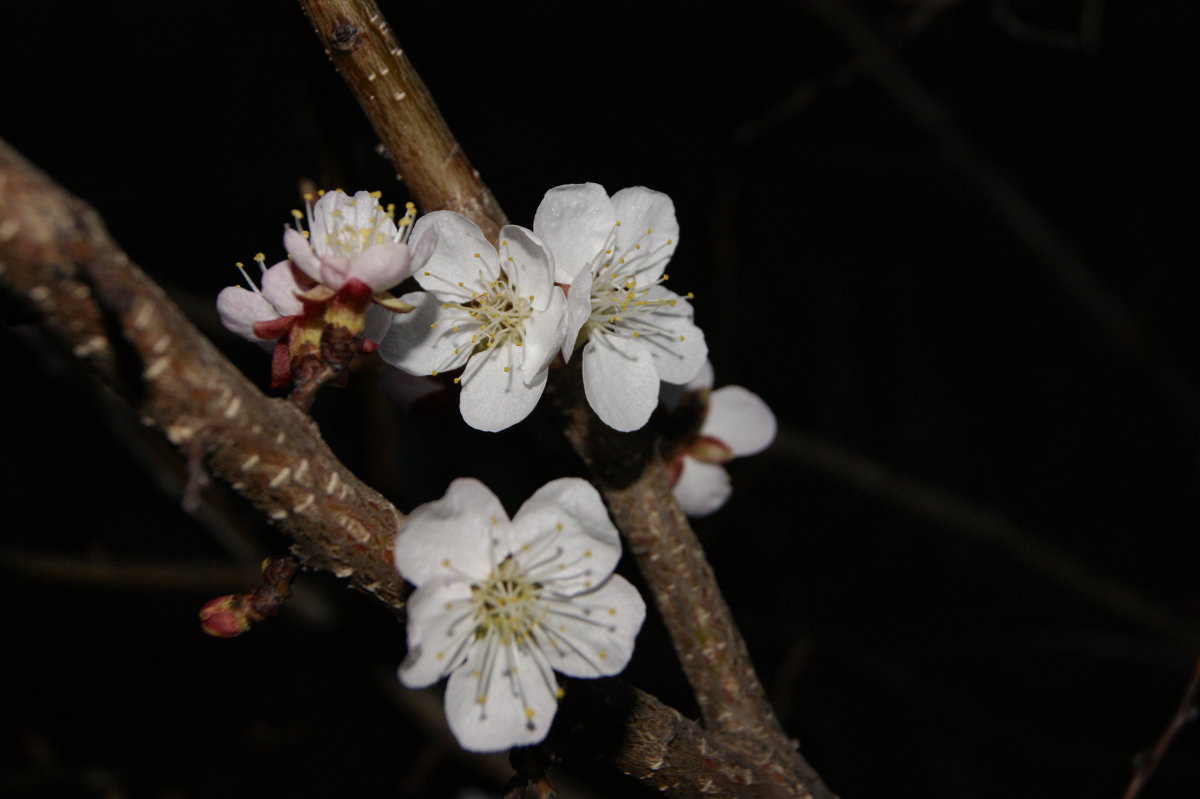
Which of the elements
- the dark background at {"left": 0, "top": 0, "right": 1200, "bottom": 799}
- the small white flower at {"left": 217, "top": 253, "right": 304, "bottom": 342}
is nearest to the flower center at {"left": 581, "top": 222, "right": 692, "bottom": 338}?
the small white flower at {"left": 217, "top": 253, "right": 304, "bottom": 342}

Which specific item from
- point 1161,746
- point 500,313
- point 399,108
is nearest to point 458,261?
point 500,313

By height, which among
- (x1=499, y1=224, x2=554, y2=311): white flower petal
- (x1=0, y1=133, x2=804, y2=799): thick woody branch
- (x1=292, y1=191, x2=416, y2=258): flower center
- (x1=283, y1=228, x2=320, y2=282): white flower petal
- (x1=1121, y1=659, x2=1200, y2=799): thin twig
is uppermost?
(x1=1121, y1=659, x2=1200, y2=799): thin twig

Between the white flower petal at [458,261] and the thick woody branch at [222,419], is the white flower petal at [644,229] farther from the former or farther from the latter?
the thick woody branch at [222,419]

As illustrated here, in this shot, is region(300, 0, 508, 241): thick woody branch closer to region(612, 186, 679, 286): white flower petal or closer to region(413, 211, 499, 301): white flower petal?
region(413, 211, 499, 301): white flower petal

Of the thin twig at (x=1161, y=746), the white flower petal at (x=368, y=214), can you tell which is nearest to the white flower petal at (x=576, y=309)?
the white flower petal at (x=368, y=214)

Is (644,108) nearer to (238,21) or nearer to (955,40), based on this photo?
(955,40)
